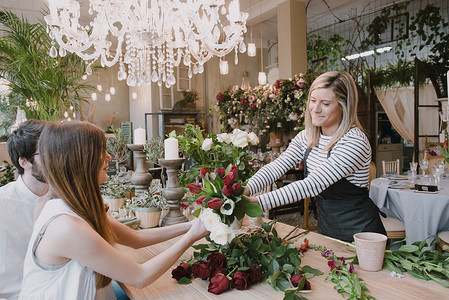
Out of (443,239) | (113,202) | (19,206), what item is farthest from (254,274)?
(443,239)

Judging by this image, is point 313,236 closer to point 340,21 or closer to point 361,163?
point 361,163

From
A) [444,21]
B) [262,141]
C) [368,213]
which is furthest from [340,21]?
[368,213]

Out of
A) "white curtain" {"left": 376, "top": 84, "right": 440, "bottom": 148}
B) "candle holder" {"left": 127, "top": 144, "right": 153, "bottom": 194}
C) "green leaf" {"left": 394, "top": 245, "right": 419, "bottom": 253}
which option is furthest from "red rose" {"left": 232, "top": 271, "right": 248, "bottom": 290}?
"white curtain" {"left": 376, "top": 84, "right": 440, "bottom": 148}

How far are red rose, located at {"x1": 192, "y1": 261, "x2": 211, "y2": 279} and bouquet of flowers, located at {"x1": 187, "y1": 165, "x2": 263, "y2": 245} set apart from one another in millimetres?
129

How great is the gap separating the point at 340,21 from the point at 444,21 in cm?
224

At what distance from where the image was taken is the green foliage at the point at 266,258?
104cm

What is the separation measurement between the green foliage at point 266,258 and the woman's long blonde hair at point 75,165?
0.39m

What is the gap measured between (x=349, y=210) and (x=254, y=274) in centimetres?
87

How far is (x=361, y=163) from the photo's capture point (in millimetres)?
1578

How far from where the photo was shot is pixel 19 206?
5.09 ft

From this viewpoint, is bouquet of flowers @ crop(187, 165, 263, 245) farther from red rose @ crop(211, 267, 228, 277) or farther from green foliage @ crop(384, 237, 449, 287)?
green foliage @ crop(384, 237, 449, 287)

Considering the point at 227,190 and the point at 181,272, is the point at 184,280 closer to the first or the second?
the point at 181,272

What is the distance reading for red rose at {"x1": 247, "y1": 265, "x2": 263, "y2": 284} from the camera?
1.04 m

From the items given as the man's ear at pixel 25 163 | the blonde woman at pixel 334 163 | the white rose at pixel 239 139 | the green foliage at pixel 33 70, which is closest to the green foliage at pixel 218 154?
the white rose at pixel 239 139
